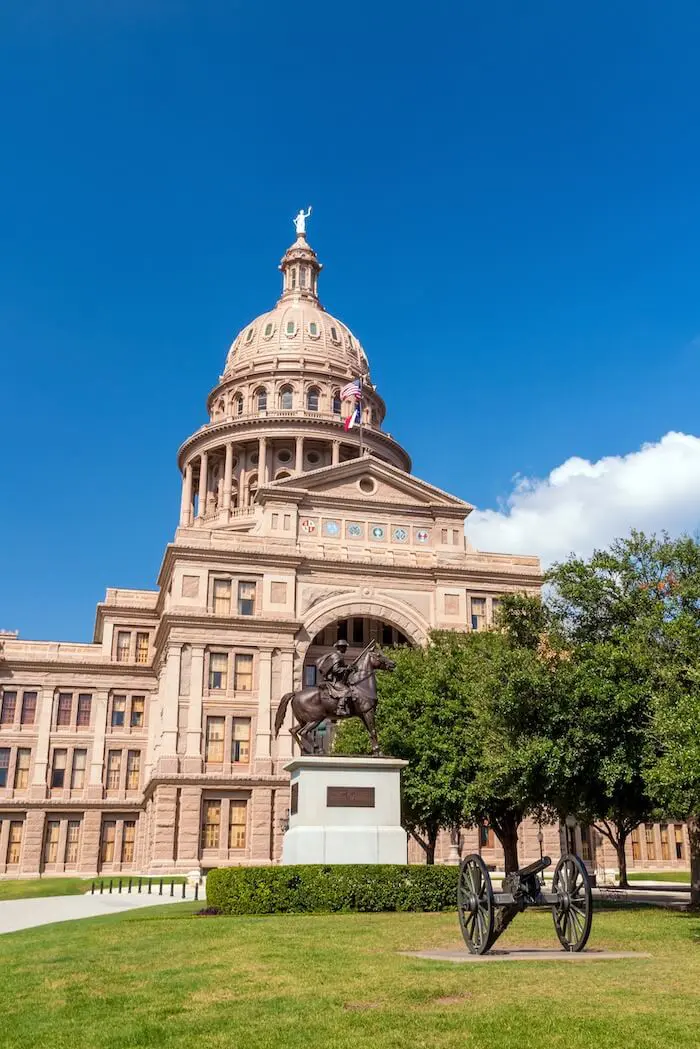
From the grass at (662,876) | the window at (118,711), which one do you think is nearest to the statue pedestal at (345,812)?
the grass at (662,876)

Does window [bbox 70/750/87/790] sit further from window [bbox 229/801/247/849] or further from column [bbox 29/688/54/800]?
window [bbox 229/801/247/849]

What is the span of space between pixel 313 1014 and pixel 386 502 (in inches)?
2072

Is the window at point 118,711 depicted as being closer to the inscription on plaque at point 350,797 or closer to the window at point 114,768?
the window at point 114,768

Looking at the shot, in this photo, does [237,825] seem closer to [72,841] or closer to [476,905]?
[72,841]

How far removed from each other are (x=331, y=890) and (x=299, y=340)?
76583mm

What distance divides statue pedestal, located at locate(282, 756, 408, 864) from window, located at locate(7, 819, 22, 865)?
4324 centimetres

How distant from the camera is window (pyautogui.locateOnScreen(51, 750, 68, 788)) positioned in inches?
2574

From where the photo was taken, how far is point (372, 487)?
2542 inches

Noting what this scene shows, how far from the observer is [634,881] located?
5891 centimetres

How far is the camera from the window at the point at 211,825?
179ft

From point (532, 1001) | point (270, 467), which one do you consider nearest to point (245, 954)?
point (532, 1001)

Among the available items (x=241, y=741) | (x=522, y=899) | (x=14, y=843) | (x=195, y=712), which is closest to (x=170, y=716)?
(x=195, y=712)

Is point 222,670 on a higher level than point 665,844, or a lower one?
higher

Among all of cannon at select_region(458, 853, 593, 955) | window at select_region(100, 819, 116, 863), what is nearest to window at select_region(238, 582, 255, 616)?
window at select_region(100, 819, 116, 863)
